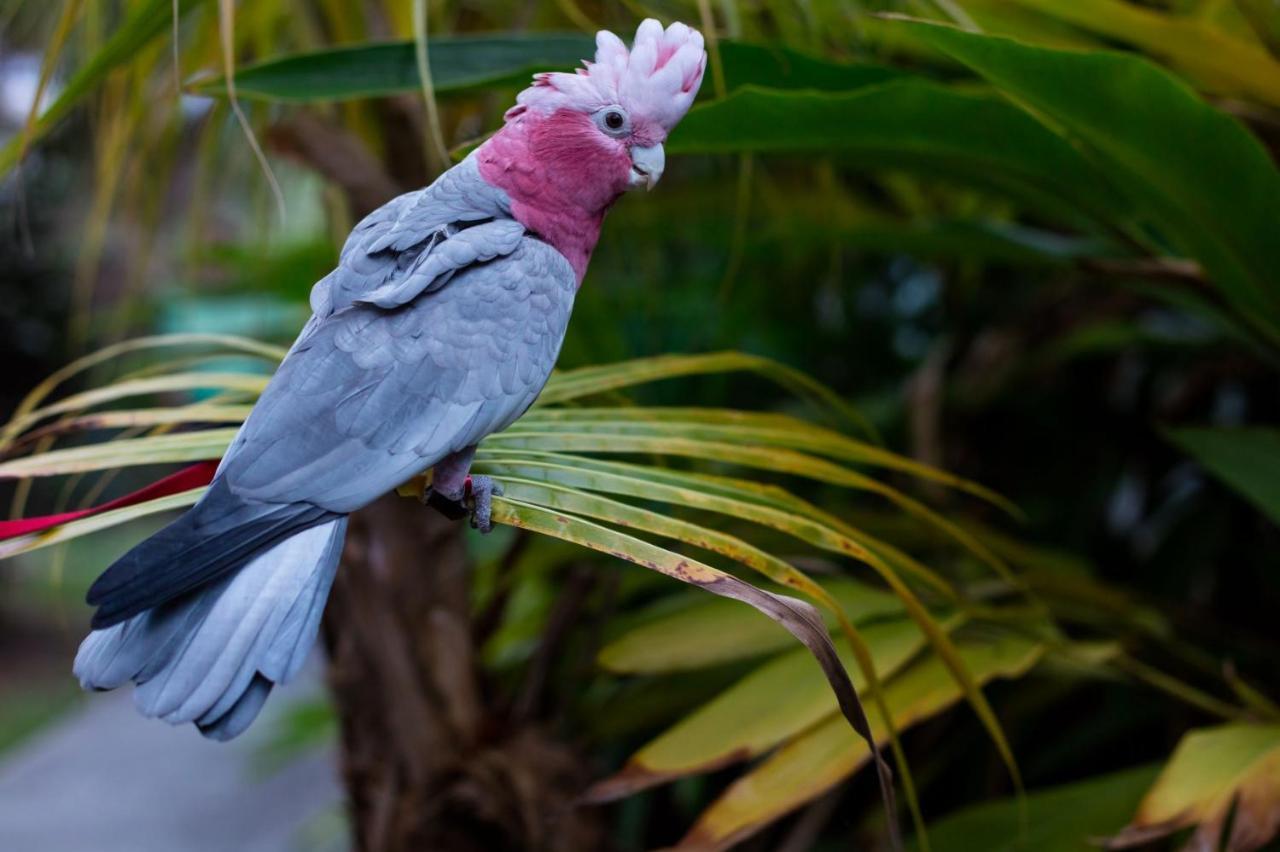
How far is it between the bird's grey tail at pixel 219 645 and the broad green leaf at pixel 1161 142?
393 millimetres

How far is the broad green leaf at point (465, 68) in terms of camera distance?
566 mm

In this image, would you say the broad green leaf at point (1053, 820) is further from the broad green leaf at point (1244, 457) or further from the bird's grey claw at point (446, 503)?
the bird's grey claw at point (446, 503)

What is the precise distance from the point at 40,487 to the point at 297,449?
113 inches

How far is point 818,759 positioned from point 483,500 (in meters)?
0.28

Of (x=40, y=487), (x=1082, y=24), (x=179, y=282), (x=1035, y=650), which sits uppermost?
(x=1082, y=24)

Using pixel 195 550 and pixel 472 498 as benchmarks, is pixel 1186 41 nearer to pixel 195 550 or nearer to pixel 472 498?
pixel 472 498

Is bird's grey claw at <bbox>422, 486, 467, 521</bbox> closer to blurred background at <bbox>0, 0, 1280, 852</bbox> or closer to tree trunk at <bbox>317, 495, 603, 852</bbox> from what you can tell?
blurred background at <bbox>0, 0, 1280, 852</bbox>

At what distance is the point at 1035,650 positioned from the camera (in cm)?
65

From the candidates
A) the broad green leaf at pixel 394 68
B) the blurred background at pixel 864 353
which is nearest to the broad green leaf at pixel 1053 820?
the blurred background at pixel 864 353

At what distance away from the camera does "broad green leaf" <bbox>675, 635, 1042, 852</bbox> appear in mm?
557

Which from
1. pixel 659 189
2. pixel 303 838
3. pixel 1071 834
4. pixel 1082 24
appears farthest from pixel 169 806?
pixel 1082 24

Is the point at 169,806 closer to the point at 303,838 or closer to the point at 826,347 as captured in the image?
the point at 303,838

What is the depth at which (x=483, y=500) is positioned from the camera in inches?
17.5

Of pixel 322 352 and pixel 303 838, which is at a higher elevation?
pixel 322 352
